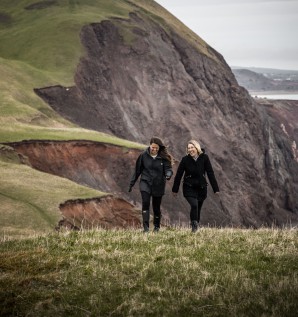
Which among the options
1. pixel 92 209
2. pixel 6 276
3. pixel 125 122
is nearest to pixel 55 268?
pixel 6 276

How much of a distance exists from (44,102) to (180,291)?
44781 millimetres

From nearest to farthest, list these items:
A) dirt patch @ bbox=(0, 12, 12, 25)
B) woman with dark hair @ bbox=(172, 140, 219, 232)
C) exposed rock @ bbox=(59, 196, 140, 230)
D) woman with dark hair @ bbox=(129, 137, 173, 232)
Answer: woman with dark hair @ bbox=(172, 140, 219, 232), woman with dark hair @ bbox=(129, 137, 173, 232), exposed rock @ bbox=(59, 196, 140, 230), dirt patch @ bbox=(0, 12, 12, 25)

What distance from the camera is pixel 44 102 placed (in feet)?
168

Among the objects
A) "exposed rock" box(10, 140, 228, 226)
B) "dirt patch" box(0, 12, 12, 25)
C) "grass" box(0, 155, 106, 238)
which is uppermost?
"dirt patch" box(0, 12, 12, 25)

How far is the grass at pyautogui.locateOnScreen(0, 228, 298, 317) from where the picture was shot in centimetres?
767

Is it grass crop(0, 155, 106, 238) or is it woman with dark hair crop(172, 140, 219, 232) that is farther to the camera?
grass crop(0, 155, 106, 238)

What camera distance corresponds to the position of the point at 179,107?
224ft

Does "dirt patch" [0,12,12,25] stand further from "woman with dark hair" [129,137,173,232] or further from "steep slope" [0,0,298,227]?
"woman with dark hair" [129,137,173,232]

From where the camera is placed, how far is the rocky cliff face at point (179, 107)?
60.9 metres

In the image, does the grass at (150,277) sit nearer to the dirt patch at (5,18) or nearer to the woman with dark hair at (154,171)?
the woman with dark hair at (154,171)

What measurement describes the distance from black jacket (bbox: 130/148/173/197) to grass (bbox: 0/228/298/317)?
2.77m

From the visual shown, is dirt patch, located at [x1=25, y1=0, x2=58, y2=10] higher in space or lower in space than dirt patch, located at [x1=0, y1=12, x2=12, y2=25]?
higher

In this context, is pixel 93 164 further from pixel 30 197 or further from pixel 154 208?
pixel 154 208

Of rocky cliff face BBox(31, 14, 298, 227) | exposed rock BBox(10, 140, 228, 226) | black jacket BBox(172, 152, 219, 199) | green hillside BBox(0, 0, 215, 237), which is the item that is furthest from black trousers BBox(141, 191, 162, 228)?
rocky cliff face BBox(31, 14, 298, 227)
